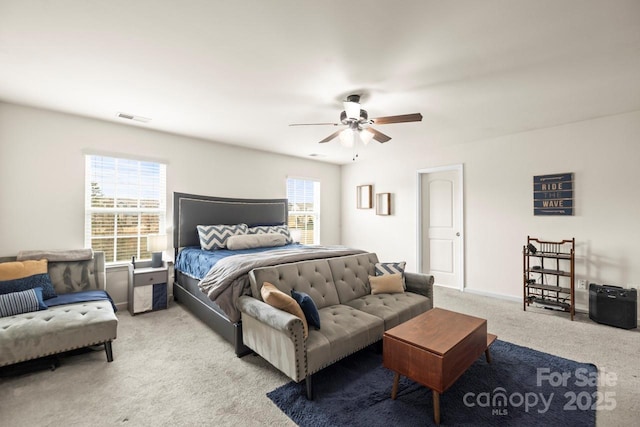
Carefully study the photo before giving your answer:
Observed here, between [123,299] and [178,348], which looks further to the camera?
[123,299]

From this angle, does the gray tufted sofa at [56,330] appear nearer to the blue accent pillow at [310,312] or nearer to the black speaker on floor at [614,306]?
the blue accent pillow at [310,312]

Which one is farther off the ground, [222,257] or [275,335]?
[222,257]

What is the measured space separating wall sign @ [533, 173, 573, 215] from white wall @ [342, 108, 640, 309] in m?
0.08

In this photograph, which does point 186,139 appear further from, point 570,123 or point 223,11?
point 570,123

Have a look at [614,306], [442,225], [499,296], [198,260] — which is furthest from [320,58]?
[499,296]

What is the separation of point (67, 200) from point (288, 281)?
10.3ft

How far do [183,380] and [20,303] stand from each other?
169cm

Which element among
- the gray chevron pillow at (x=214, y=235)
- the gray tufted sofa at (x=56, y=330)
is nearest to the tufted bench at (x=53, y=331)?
the gray tufted sofa at (x=56, y=330)

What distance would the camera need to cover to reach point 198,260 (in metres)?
3.64

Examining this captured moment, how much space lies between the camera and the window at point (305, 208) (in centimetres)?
621

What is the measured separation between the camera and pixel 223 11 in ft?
5.93

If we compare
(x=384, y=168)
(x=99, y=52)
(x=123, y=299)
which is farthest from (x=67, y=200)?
(x=384, y=168)

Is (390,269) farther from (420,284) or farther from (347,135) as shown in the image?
(347,135)

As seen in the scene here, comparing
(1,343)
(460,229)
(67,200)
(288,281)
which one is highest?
(67,200)
